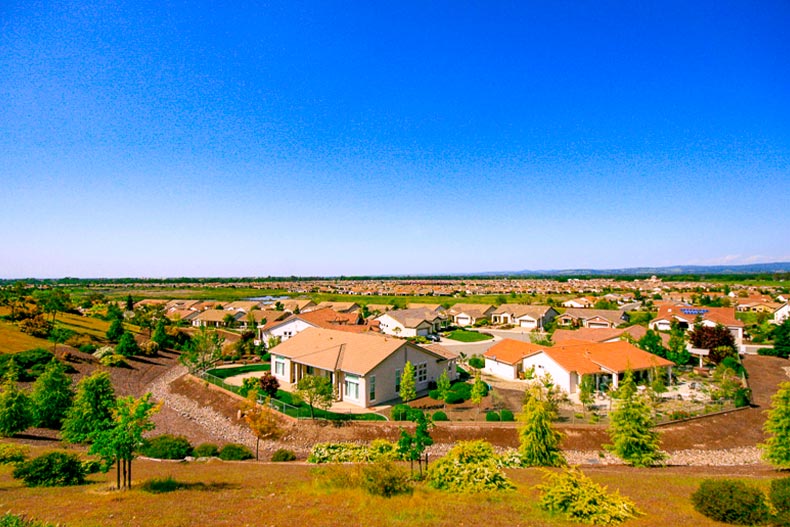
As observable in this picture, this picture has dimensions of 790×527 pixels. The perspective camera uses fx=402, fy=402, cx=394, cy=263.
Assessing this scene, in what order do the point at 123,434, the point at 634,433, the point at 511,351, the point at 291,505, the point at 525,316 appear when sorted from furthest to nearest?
the point at 525,316 → the point at 511,351 → the point at 634,433 → the point at 123,434 → the point at 291,505

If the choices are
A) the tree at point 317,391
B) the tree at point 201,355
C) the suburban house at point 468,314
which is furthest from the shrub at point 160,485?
the suburban house at point 468,314

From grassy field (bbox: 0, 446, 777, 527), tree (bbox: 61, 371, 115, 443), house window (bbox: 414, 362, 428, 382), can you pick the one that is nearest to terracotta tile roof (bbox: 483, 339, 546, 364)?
house window (bbox: 414, 362, 428, 382)

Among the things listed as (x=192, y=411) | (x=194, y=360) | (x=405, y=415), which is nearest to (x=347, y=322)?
(x=194, y=360)

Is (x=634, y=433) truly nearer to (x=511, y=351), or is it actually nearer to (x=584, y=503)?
(x=584, y=503)

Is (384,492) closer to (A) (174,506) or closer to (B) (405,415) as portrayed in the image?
(A) (174,506)

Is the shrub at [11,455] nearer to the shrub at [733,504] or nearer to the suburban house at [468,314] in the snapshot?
the shrub at [733,504]

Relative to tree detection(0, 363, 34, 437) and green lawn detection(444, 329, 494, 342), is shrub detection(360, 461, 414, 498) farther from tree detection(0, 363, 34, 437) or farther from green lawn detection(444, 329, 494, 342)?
green lawn detection(444, 329, 494, 342)

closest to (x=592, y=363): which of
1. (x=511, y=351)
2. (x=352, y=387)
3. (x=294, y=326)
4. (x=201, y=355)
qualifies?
(x=511, y=351)
